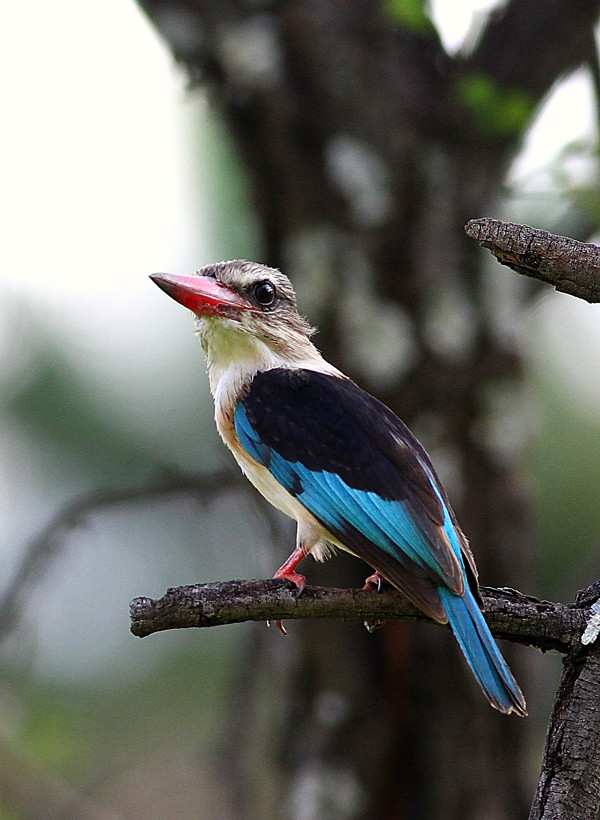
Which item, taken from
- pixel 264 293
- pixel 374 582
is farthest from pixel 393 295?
pixel 374 582

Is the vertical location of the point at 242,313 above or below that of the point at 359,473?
above

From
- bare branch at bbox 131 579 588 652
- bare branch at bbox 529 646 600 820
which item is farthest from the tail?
bare branch at bbox 529 646 600 820

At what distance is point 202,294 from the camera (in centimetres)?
312

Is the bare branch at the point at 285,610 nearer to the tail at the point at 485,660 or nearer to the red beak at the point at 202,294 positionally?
the tail at the point at 485,660

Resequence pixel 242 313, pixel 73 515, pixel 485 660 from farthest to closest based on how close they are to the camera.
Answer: pixel 73 515 → pixel 242 313 → pixel 485 660

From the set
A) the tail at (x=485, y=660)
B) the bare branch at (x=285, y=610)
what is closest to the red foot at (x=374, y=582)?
the tail at (x=485, y=660)

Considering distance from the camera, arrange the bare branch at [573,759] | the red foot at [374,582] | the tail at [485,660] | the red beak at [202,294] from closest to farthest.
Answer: the bare branch at [573,759] → the tail at [485,660] → the red foot at [374,582] → the red beak at [202,294]

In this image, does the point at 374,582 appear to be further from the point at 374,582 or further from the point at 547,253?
the point at 547,253

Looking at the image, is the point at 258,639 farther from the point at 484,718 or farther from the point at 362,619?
the point at 362,619

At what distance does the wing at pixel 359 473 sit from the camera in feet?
8.14

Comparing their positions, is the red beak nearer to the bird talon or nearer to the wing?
the wing

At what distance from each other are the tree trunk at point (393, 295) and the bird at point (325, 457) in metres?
0.80

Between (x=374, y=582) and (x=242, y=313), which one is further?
(x=242, y=313)

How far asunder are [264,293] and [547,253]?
5.68 ft
